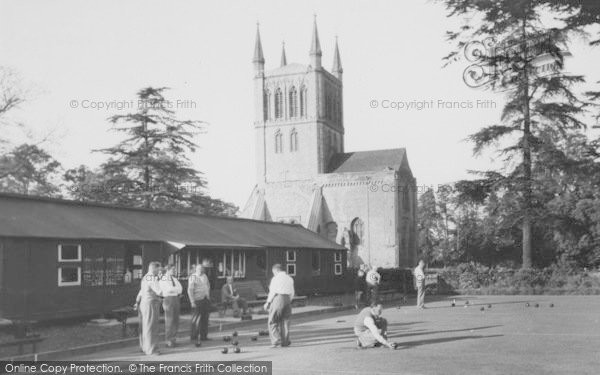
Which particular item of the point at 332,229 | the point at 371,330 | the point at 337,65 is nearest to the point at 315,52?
the point at 337,65

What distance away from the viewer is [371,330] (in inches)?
536

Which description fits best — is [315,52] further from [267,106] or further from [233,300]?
[233,300]

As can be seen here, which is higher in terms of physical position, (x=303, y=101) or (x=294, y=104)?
(x=303, y=101)

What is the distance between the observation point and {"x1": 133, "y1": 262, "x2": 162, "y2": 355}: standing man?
1346 cm

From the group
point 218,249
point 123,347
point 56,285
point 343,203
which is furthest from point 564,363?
point 343,203

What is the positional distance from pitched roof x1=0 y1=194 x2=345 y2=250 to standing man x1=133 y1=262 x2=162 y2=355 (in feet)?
22.9

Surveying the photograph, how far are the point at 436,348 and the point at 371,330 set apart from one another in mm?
1320

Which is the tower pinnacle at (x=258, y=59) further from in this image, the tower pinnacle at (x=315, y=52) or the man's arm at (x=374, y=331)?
the man's arm at (x=374, y=331)

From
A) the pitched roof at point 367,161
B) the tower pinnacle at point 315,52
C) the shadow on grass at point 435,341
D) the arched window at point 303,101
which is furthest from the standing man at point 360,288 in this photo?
the tower pinnacle at point 315,52

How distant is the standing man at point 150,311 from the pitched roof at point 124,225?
699cm

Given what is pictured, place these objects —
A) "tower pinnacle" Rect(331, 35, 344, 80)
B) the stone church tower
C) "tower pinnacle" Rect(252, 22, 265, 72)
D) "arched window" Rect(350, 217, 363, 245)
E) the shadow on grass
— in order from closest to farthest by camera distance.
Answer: the shadow on grass, the stone church tower, "arched window" Rect(350, 217, 363, 245), "tower pinnacle" Rect(252, 22, 265, 72), "tower pinnacle" Rect(331, 35, 344, 80)

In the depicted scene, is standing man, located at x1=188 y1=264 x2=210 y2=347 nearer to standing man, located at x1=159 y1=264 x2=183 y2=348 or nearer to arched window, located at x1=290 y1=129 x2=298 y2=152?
standing man, located at x1=159 y1=264 x2=183 y2=348

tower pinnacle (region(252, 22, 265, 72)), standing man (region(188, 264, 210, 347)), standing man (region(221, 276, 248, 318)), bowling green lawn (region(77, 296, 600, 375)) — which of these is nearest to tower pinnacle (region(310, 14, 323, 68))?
tower pinnacle (region(252, 22, 265, 72))

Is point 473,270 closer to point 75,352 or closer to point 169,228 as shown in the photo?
point 169,228
